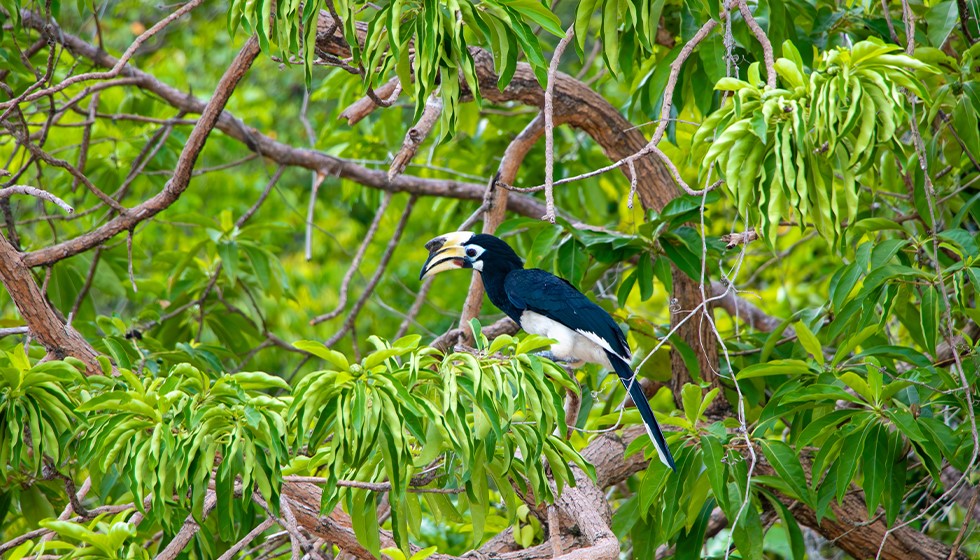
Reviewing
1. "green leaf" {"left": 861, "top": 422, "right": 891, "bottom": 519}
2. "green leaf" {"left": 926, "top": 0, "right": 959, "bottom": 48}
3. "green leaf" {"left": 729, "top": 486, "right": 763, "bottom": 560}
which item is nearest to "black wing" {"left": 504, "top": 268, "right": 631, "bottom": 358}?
"green leaf" {"left": 729, "top": 486, "right": 763, "bottom": 560}

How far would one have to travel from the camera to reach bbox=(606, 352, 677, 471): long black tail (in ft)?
8.39

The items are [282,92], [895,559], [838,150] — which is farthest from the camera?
[282,92]

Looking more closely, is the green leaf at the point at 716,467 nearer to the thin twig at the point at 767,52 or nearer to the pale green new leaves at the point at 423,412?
the pale green new leaves at the point at 423,412

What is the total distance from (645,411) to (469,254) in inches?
39.5

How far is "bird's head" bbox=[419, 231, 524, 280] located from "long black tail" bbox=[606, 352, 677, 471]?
55cm

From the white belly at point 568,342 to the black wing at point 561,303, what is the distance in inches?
1.3

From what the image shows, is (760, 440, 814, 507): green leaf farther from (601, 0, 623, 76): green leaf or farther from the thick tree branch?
the thick tree branch

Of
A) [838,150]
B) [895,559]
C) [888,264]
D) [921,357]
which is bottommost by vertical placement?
[895,559]

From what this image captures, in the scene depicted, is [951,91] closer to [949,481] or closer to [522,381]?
[949,481]

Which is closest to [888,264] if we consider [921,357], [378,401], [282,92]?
[921,357]

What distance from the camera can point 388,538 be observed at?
2.74 m

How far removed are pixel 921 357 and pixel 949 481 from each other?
0.82m

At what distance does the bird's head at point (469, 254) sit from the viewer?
3.40 metres

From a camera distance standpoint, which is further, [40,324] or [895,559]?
[895,559]
